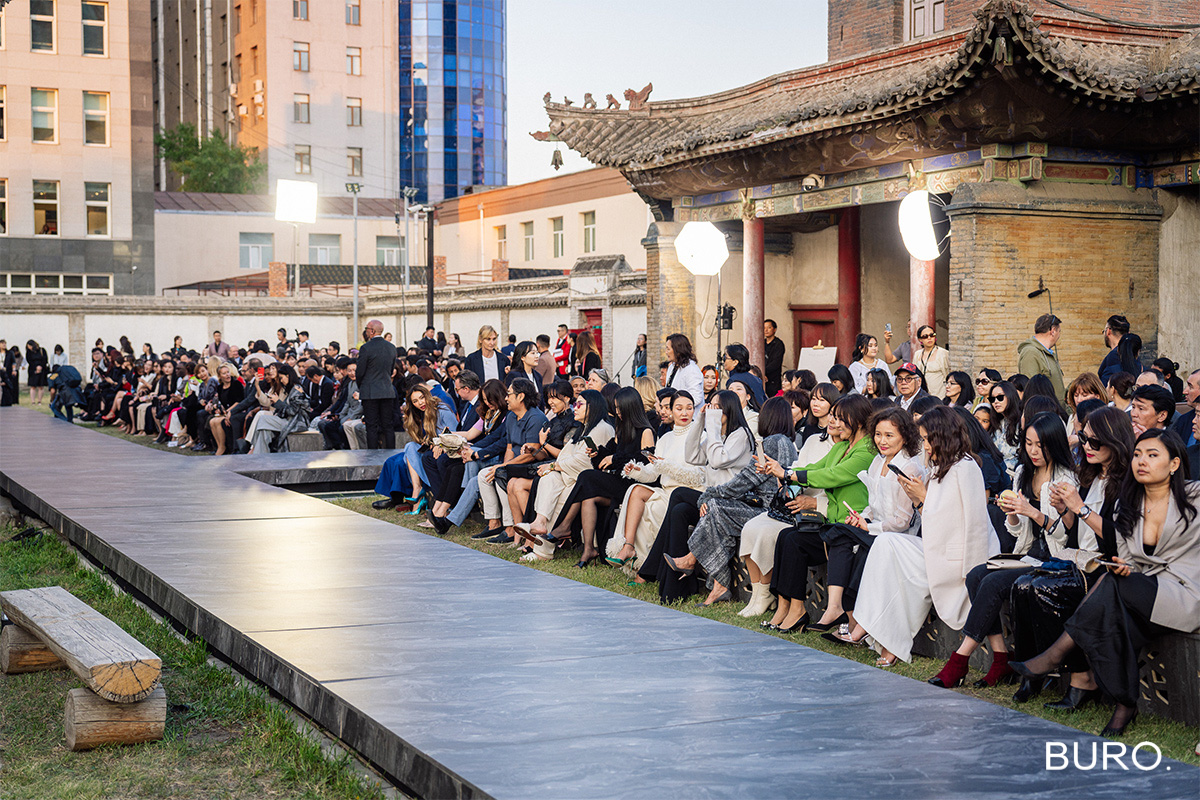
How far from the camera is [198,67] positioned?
212 ft

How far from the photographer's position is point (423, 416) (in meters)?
11.9

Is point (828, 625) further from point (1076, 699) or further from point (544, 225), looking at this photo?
point (544, 225)

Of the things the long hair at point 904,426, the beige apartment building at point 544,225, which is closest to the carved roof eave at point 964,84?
the long hair at point 904,426

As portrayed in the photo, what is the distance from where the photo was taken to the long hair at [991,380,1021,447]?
25.9 feet

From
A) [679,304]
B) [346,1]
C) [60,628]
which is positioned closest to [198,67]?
[346,1]

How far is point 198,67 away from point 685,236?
55.5m

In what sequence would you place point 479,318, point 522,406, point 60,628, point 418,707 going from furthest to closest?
point 479,318
point 522,406
point 60,628
point 418,707

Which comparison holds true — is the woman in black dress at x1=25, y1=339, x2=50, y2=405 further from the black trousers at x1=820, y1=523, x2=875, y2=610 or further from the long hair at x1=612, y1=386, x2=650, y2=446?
the black trousers at x1=820, y1=523, x2=875, y2=610

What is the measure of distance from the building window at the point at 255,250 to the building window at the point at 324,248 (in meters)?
1.72

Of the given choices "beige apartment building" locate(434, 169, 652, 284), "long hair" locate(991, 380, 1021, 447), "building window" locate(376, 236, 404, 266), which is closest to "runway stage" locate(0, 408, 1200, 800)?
"long hair" locate(991, 380, 1021, 447)

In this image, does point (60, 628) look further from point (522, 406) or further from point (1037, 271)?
point (1037, 271)

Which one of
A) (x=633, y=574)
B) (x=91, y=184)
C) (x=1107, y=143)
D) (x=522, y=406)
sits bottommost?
(x=633, y=574)

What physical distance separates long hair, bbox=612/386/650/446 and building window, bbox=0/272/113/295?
3627cm

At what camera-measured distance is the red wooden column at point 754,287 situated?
18.2 m
